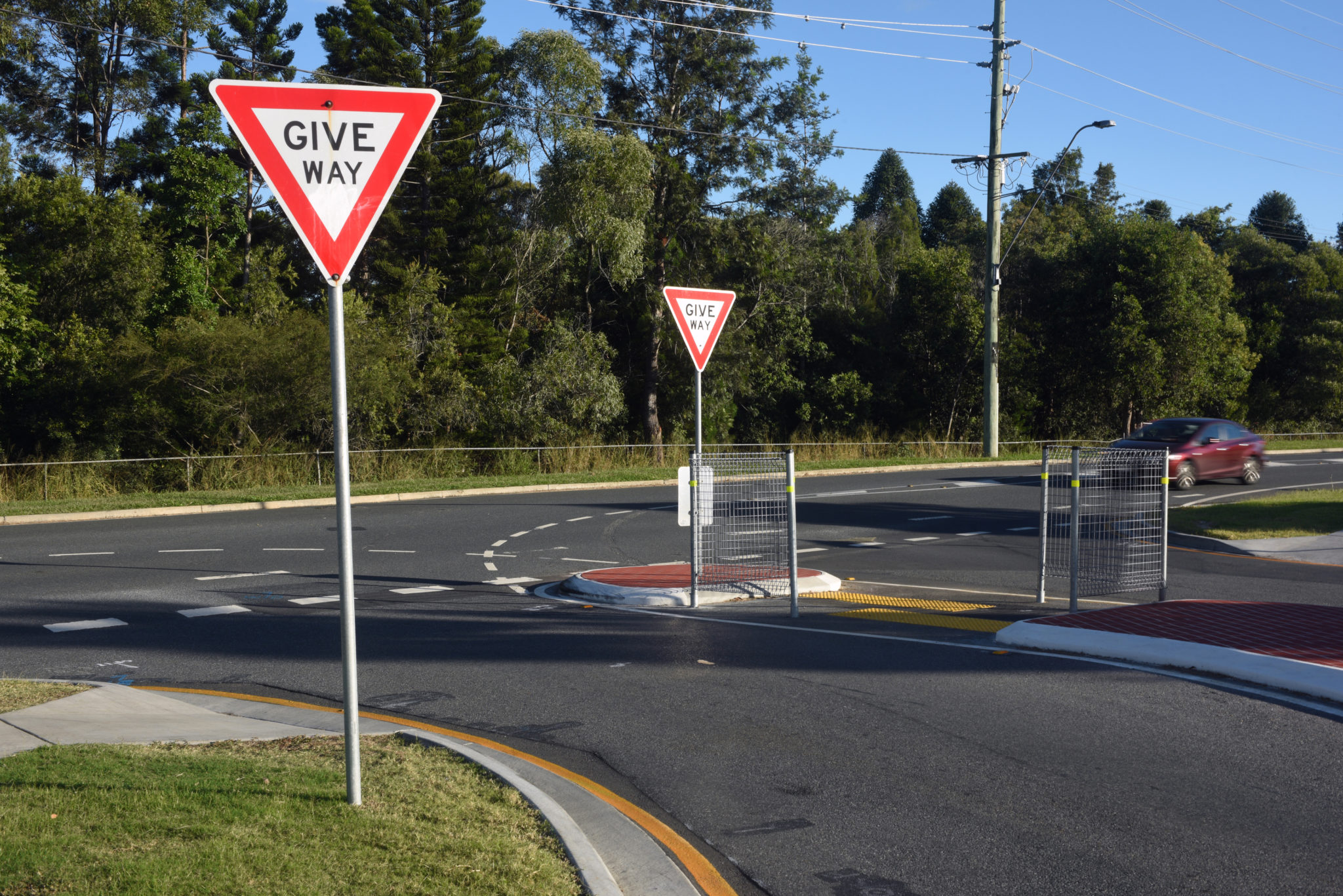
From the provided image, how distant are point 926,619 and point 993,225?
2656cm

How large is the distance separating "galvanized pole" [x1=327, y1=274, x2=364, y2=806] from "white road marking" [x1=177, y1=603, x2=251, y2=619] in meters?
6.44

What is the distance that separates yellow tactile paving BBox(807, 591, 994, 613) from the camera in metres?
11.0

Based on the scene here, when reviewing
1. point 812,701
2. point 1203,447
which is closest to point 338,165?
point 812,701

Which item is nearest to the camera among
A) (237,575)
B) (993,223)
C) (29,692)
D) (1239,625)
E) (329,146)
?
(329,146)

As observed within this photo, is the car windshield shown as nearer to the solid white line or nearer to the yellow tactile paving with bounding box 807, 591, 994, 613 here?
the yellow tactile paving with bounding box 807, 591, 994, 613

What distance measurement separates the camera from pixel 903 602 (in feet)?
37.4

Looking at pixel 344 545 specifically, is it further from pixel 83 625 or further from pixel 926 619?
pixel 926 619

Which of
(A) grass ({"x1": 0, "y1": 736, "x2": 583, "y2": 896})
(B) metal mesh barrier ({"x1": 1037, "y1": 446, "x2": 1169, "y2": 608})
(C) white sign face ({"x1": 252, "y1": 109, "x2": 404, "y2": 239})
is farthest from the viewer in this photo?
(B) metal mesh barrier ({"x1": 1037, "y1": 446, "x2": 1169, "y2": 608})

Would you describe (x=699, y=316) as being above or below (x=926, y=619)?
above

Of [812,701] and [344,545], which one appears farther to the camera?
[812,701]

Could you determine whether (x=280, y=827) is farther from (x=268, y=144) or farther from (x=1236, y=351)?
(x=1236, y=351)

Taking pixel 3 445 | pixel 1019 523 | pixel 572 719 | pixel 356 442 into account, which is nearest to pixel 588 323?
pixel 356 442

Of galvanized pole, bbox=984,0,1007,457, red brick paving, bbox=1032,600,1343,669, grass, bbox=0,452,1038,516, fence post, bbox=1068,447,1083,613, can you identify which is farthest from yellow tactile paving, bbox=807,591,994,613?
galvanized pole, bbox=984,0,1007,457

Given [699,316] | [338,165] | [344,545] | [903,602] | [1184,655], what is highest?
[338,165]
